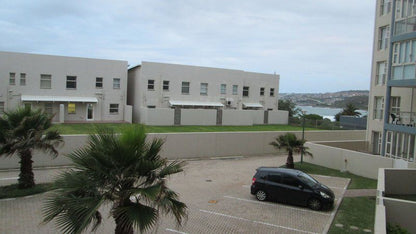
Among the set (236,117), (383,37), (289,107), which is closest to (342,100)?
(289,107)

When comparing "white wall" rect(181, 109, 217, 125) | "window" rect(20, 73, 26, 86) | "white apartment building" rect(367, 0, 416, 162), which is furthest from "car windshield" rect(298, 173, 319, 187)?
"window" rect(20, 73, 26, 86)

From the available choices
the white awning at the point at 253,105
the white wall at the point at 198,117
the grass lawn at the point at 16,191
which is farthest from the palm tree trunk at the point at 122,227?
the white awning at the point at 253,105

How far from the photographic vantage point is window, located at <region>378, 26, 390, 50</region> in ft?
88.2

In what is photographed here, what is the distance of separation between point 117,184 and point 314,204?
10.0m

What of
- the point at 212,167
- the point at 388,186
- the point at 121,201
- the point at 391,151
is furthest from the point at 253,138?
the point at 121,201

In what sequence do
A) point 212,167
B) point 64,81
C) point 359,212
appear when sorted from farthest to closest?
point 64,81 → point 212,167 → point 359,212

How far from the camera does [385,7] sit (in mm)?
27234

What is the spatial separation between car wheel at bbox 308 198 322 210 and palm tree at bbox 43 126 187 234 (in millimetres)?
8857

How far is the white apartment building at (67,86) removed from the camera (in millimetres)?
33594

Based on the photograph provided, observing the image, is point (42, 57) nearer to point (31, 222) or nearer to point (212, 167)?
point (212, 167)

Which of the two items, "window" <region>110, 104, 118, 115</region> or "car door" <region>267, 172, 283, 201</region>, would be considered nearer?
"car door" <region>267, 172, 283, 201</region>

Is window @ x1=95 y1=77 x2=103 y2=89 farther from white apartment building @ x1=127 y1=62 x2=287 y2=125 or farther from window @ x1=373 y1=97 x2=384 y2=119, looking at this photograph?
window @ x1=373 y1=97 x2=384 y2=119

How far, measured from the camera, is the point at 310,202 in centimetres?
1484

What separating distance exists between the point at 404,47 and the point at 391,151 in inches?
277
